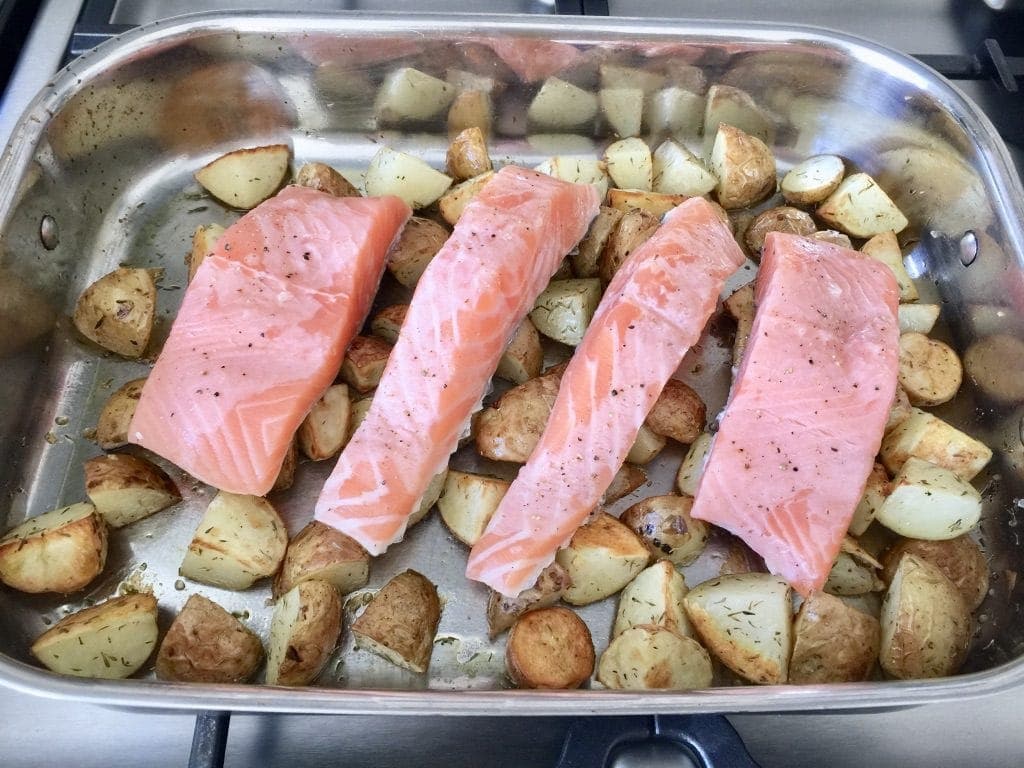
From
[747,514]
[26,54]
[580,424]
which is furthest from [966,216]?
[26,54]

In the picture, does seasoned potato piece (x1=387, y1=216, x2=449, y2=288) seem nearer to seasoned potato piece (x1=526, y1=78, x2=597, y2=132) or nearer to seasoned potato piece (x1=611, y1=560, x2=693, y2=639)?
seasoned potato piece (x1=526, y1=78, x2=597, y2=132)

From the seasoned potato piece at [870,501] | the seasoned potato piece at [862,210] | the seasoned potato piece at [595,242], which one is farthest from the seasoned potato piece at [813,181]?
the seasoned potato piece at [870,501]

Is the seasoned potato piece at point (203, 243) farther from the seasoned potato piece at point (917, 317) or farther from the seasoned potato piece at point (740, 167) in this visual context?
the seasoned potato piece at point (917, 317)

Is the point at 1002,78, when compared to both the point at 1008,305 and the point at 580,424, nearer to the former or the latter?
the point at 1008,305

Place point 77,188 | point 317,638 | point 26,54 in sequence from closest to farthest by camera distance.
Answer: point 317,638 → point 77,188 → point 26,54

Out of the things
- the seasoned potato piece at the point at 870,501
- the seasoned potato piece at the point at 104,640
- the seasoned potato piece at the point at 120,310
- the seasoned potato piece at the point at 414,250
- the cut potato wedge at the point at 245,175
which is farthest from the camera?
the cut potato wedge at the point at 245,175

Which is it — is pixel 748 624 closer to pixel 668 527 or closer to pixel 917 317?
pixel 668 527

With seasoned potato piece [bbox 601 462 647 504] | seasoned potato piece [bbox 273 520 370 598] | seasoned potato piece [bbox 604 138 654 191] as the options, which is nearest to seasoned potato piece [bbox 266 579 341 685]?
seasoned potato piece [bbox 273 520 370 598]
